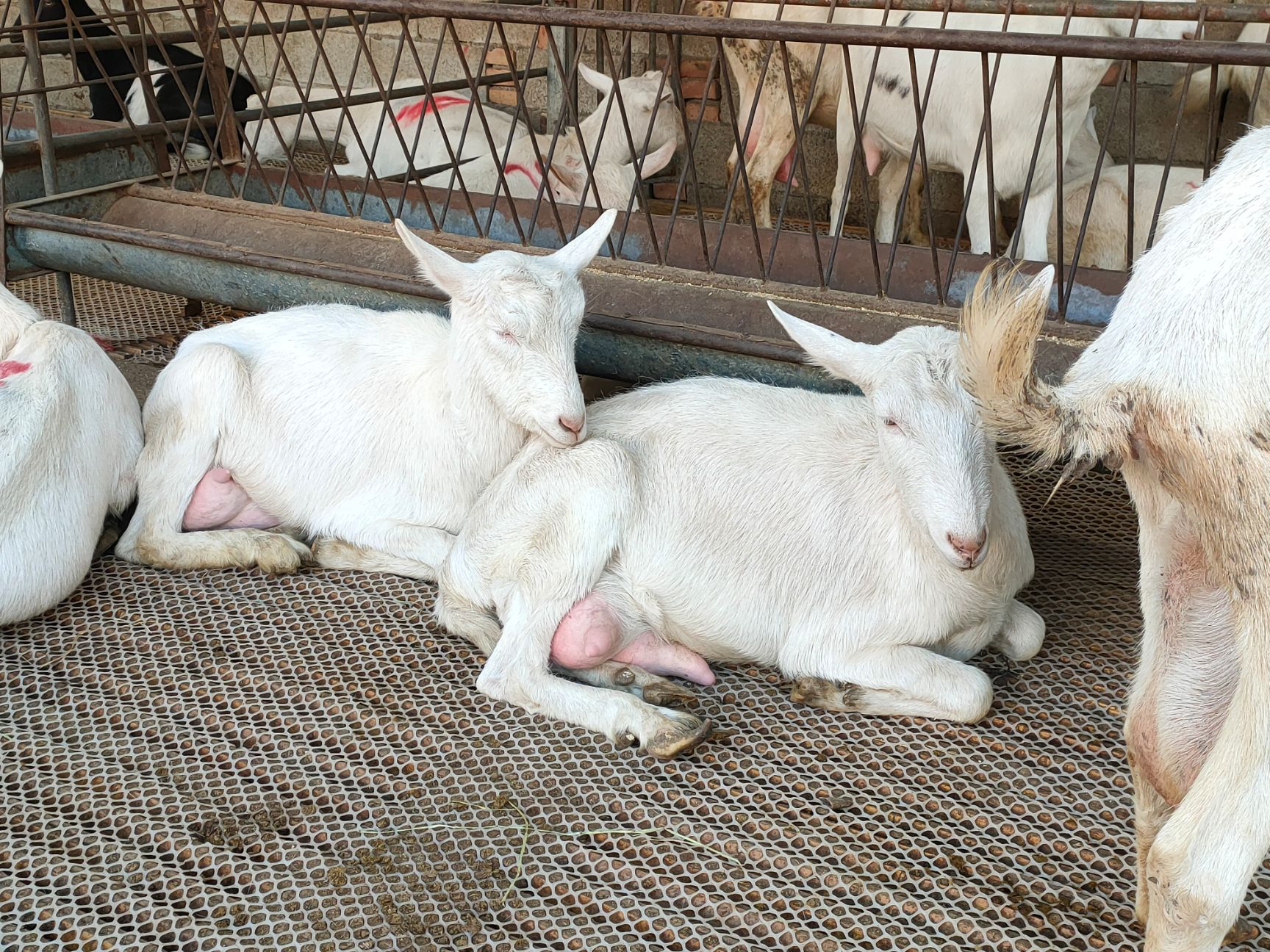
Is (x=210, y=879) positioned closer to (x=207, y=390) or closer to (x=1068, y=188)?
(x=207, y=390)

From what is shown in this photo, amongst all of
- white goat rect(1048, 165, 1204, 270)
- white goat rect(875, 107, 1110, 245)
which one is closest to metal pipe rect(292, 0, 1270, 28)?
white goat rect(1048, 165, 1204, 270)

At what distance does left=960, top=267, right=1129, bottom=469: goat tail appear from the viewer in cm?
196

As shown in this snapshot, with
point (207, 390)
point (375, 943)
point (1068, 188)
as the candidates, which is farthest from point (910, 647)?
point (1068, 188)

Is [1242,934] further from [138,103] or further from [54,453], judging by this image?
[138,103]

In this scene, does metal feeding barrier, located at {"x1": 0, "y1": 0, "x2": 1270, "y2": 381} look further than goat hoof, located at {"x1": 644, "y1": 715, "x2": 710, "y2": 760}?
Yes

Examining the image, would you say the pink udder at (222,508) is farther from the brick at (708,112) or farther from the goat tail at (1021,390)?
the brick at (708,112)

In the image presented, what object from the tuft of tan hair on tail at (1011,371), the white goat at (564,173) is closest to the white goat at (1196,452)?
the tuft of tan hair on tail at (1011,371)

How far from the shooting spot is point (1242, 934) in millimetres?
2236

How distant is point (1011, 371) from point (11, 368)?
3033 millimetres

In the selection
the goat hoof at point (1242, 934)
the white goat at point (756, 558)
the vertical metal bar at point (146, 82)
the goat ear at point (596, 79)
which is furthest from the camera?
the goat ear at point (596, 79)

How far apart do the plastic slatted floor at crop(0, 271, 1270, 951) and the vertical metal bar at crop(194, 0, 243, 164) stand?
109 inches

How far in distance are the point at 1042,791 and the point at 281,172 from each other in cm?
487

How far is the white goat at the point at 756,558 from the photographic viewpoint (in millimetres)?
2928

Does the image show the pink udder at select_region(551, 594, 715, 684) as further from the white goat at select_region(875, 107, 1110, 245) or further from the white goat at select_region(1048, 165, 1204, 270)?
the white goat at select_region(875, 107, 1110, 245)
